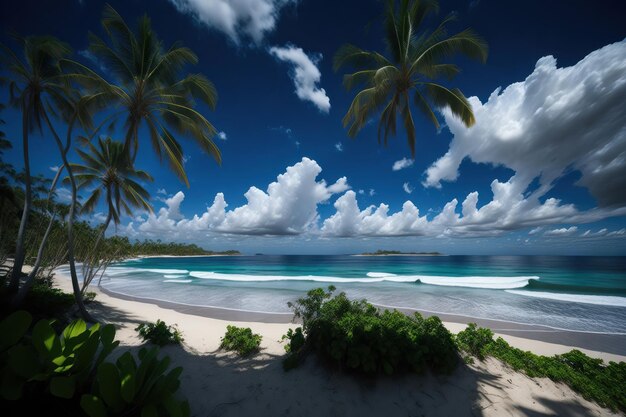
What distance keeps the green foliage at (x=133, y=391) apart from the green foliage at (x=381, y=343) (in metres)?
2.43

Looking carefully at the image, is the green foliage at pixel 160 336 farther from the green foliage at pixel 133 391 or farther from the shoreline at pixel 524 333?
the green foliage at pixel 133 391

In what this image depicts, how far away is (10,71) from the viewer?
5.97 metres

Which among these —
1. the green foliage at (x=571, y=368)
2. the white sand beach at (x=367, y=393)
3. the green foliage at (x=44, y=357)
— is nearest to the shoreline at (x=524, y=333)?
the green foliage at (x=571, y=368)

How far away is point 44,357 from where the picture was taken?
147cm

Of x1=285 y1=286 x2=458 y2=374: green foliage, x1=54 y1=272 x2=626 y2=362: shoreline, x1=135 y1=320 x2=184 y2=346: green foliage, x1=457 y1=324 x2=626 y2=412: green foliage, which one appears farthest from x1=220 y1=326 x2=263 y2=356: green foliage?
x1=457 y1=324 x2=626 y2=412: green foliage

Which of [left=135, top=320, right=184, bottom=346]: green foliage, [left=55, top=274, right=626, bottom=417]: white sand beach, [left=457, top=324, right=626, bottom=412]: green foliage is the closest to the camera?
[left=55, top=274, right=626, bottom=417]: white sand beach

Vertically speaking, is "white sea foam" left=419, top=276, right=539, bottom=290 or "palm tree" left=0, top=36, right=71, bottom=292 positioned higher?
"palm tree" left=0, top=36, right=71, bottom=292

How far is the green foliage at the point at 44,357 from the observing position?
130 centimetres

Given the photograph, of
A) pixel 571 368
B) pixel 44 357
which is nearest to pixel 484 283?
pixel 571 368

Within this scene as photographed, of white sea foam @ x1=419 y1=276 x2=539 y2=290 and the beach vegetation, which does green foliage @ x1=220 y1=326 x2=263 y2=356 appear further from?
white sea foam @ x1=419 y1=276 x2=539 y2=290

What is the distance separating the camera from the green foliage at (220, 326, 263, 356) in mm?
4523

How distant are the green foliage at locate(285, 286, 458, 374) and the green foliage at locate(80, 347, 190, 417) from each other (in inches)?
95.6

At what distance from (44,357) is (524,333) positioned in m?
10.7

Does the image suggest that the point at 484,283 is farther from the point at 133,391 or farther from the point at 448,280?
the point at 133,391
